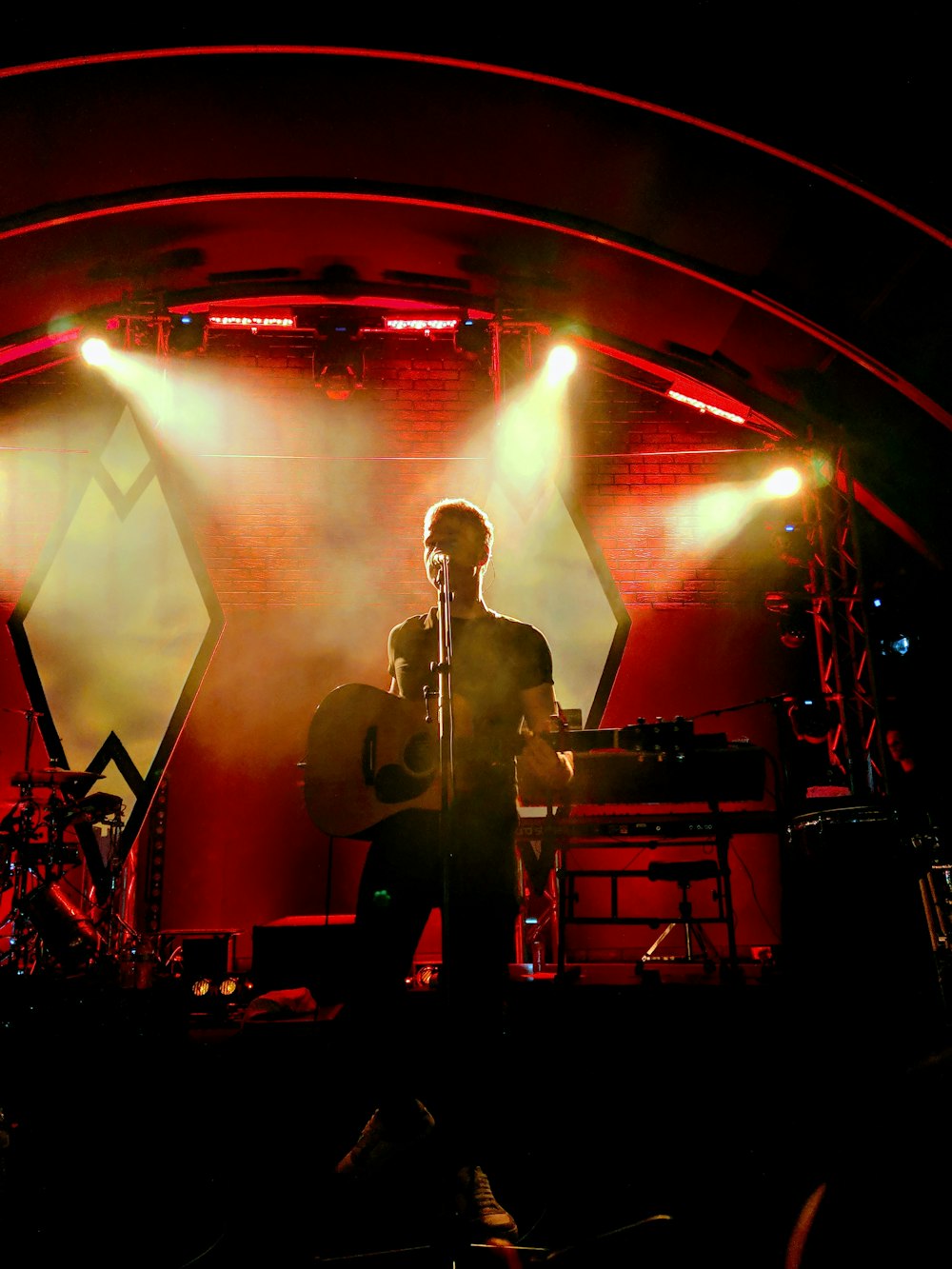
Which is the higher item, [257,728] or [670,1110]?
[257,728]

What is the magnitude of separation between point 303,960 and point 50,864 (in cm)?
258

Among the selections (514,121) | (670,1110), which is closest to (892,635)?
(514,121)

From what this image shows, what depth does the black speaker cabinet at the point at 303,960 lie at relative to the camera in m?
4.40

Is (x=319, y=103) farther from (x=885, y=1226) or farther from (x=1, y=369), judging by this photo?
(x=885, y=1226)

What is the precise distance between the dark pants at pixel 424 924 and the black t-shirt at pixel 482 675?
14cm

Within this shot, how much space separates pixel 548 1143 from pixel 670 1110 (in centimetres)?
47

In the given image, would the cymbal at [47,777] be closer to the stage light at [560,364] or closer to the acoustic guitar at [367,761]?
the acoustic guitar at [367,761]

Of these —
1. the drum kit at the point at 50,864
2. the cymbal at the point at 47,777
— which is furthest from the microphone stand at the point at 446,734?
the cymbal at the point at 47,777

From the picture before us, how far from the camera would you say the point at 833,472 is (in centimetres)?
696

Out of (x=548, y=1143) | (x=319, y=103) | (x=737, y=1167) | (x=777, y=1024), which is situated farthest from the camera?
(x=319, y=103)

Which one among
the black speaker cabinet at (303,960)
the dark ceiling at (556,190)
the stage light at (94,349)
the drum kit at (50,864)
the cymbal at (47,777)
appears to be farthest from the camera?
the stage light at (94,349)

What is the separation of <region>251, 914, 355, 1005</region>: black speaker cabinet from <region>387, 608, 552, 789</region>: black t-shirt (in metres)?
2.33

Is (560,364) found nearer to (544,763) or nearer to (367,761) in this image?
(544,763)

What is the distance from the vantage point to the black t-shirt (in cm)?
243
